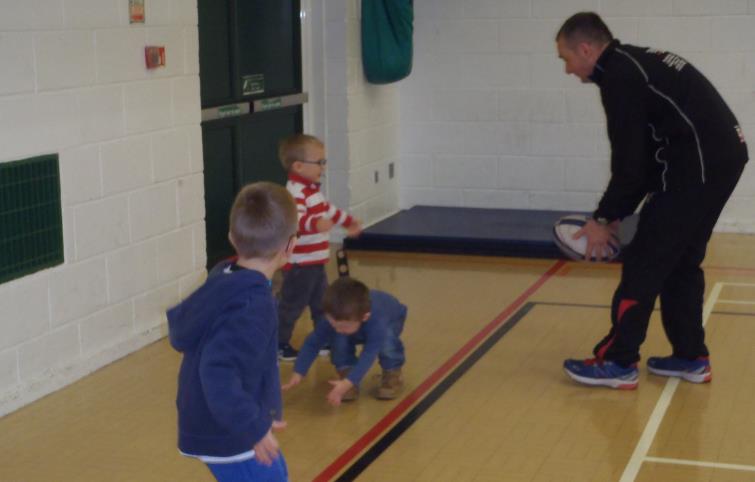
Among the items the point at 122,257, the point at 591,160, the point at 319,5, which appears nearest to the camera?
the point at 122,257

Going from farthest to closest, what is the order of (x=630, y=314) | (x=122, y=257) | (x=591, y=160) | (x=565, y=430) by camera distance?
1. (x=591, y=160)
2. (x=122, y=257)
3. (x=630, y=314)
4. (x=565, y=430)

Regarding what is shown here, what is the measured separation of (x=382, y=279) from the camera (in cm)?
748

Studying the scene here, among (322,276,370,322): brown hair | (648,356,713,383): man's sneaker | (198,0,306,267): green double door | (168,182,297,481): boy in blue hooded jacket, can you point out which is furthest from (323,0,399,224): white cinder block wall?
(168,182,297,481): boy in blue hooded jacket

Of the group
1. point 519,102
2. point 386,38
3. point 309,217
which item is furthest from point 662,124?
point 519,102

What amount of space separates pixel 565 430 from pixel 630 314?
2.27 feet

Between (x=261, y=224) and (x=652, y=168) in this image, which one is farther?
(x=652, y=168)

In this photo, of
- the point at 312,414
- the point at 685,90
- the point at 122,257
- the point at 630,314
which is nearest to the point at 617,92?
the point at 685,90

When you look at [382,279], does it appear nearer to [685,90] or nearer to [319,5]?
[319,5]

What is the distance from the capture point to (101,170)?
5613 mm

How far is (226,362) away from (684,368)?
3.15 meters

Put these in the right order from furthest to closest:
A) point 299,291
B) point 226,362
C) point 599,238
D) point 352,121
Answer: point 352,121
point 299,291
point 599,238
point 226,362

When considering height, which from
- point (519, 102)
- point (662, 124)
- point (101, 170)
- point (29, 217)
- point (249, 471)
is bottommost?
point (249, 471)

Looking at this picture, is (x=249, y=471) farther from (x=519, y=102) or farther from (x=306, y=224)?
(x=519, y=102)

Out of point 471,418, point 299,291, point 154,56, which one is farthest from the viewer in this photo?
point 154,56
